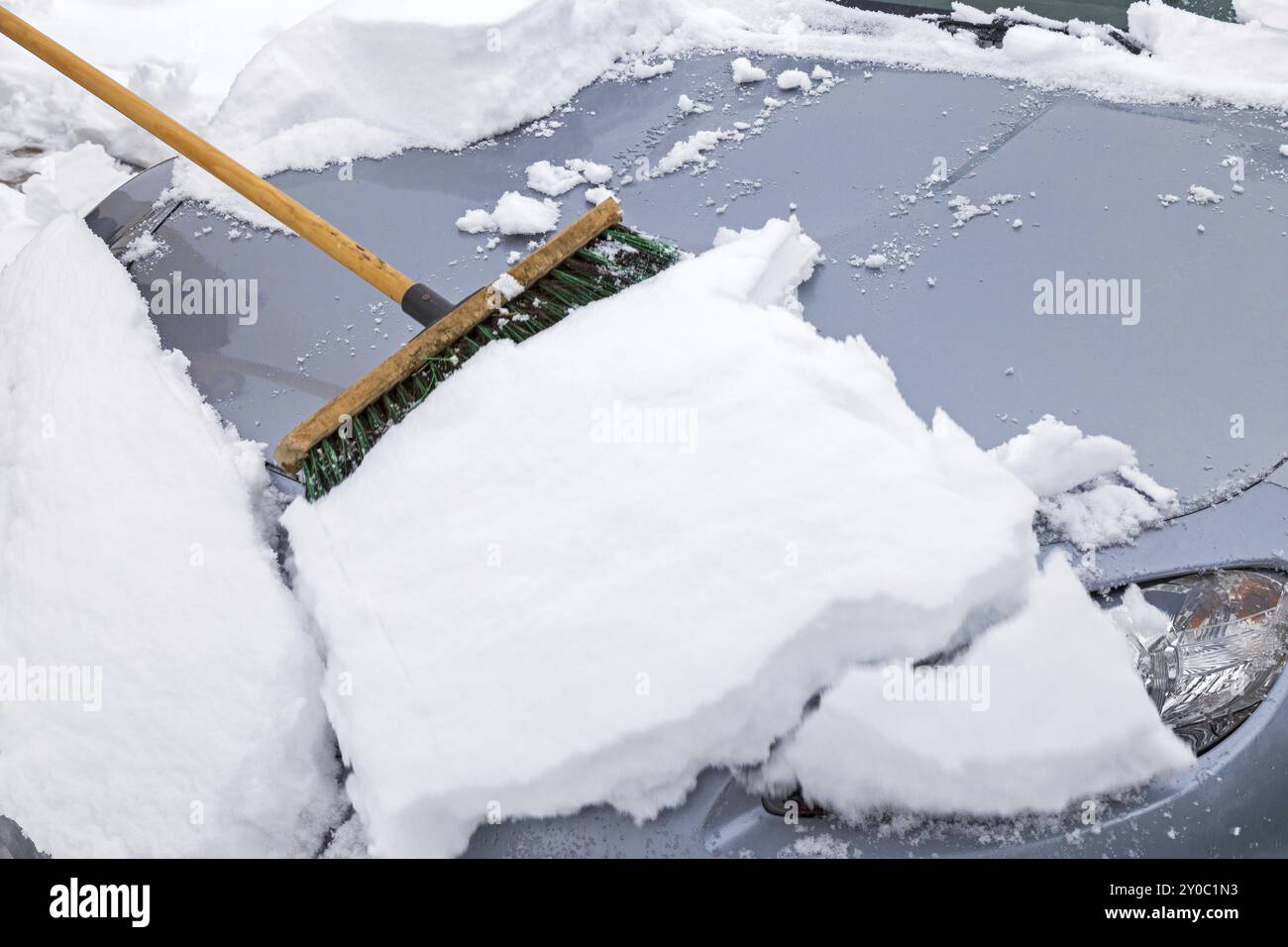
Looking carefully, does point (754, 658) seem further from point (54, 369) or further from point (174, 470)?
point (54, 369)

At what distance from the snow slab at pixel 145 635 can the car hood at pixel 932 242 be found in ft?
0.58

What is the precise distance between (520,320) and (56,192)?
203 centimetres

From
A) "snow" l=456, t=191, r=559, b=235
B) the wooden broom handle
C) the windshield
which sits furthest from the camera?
the windshield

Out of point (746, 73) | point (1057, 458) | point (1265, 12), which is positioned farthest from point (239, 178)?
point (1265, 12)

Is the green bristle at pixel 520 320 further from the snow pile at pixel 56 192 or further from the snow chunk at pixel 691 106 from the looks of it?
the snow pile at pixel 56 192

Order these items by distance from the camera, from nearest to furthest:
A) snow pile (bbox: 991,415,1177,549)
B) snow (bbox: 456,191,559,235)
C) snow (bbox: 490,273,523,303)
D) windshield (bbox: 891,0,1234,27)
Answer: snow pile (bbox: 991,415,1177,549) → snow (bbox: 490,273,523,303) → snow (bbox: 456,191,559,235) → windshield (bbox: 891,0,1234,27)

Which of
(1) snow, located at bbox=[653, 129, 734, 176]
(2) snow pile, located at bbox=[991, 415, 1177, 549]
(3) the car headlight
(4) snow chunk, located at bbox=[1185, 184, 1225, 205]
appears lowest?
(3) the car headlight

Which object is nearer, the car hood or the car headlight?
the car headlight

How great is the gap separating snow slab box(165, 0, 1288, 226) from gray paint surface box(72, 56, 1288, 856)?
8cm

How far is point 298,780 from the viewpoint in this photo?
137 centimetres

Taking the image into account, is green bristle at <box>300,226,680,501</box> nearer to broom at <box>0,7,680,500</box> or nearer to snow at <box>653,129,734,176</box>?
broom at <box>0,7,680,500</box>

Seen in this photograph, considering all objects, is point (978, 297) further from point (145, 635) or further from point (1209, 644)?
point (145, 635)

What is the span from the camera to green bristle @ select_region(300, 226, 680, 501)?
1.65m

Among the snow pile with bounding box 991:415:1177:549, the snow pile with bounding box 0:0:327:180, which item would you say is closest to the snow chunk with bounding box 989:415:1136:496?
the snow pile with bounding box 991:415:1177:549
